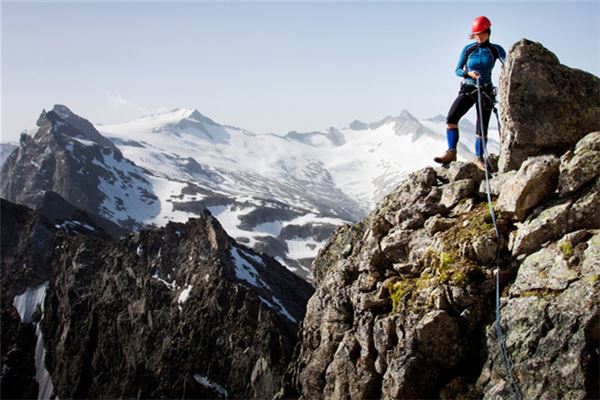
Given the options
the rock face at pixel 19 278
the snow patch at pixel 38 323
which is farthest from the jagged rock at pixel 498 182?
the rock face at pixel 19 278

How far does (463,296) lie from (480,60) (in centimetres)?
849

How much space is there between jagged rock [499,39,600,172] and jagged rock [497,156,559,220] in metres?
1.31

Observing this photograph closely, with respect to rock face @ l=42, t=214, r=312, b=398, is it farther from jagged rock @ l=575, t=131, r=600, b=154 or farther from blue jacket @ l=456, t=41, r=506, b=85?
jagged rock @ l=575, t=131, r=600, b=154

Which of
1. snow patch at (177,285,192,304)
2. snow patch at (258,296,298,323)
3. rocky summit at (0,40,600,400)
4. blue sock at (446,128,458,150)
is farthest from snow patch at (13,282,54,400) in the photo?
blue sock at (446,128,458,150)

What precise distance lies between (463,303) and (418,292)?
146 centimetres

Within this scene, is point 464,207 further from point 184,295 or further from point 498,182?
point 184,295

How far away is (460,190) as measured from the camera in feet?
54.6

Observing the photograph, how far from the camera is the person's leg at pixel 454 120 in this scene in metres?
18.1

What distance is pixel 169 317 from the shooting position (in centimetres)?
10406

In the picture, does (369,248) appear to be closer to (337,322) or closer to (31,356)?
(337,322)

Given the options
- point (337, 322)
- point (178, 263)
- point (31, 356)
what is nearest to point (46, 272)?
point (31, 356)

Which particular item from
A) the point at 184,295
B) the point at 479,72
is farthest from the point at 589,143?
the point at 184,295

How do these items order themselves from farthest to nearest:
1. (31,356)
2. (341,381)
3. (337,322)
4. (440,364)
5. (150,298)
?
(31,356) < (150,298) < (337,322) < (341,381) < (440,364)

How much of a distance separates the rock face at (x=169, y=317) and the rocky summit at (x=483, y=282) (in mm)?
75155
